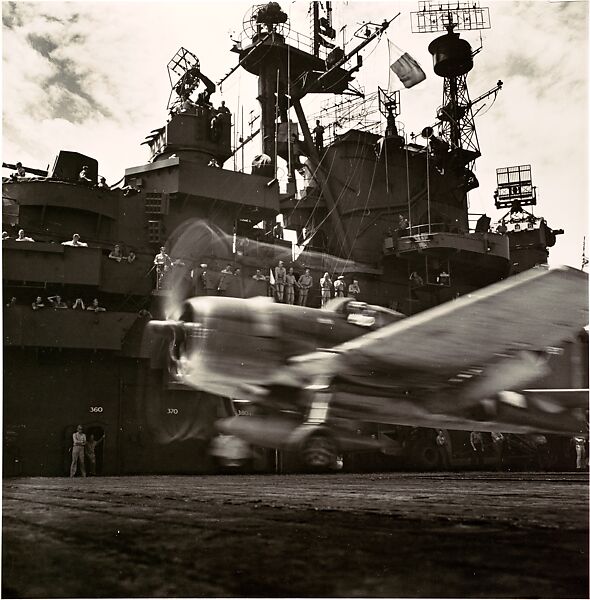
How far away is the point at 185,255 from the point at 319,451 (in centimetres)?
741

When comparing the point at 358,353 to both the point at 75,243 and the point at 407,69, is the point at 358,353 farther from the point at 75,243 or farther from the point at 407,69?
the point at 75,243

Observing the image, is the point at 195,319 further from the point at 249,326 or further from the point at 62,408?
the point at 62,408

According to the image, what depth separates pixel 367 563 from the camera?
9.24 feet

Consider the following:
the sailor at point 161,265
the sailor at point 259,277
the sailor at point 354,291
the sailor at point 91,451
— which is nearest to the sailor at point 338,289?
the sailor at point 354,291

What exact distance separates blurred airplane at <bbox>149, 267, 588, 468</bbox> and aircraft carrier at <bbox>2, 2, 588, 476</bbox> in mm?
2275

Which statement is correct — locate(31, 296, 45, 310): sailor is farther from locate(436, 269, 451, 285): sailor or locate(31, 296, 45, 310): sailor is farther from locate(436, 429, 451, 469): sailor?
locate(436, 429, 451, 469): sailor

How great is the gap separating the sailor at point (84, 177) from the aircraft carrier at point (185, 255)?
0.09 meters

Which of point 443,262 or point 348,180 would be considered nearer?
point 443,262

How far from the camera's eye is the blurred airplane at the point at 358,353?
5227 millimetres

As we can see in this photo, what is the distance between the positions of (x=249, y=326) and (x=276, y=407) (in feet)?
2.91

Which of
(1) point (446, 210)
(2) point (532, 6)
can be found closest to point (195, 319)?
(2) point (532, 6)

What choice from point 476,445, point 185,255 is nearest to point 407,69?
point 185,255

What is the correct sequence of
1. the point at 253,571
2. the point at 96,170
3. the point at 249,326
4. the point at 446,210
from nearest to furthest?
the point at 253,571 → the point at 249,326 → the point at 96,170 → the point at 446,210

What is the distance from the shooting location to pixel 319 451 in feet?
15.5
